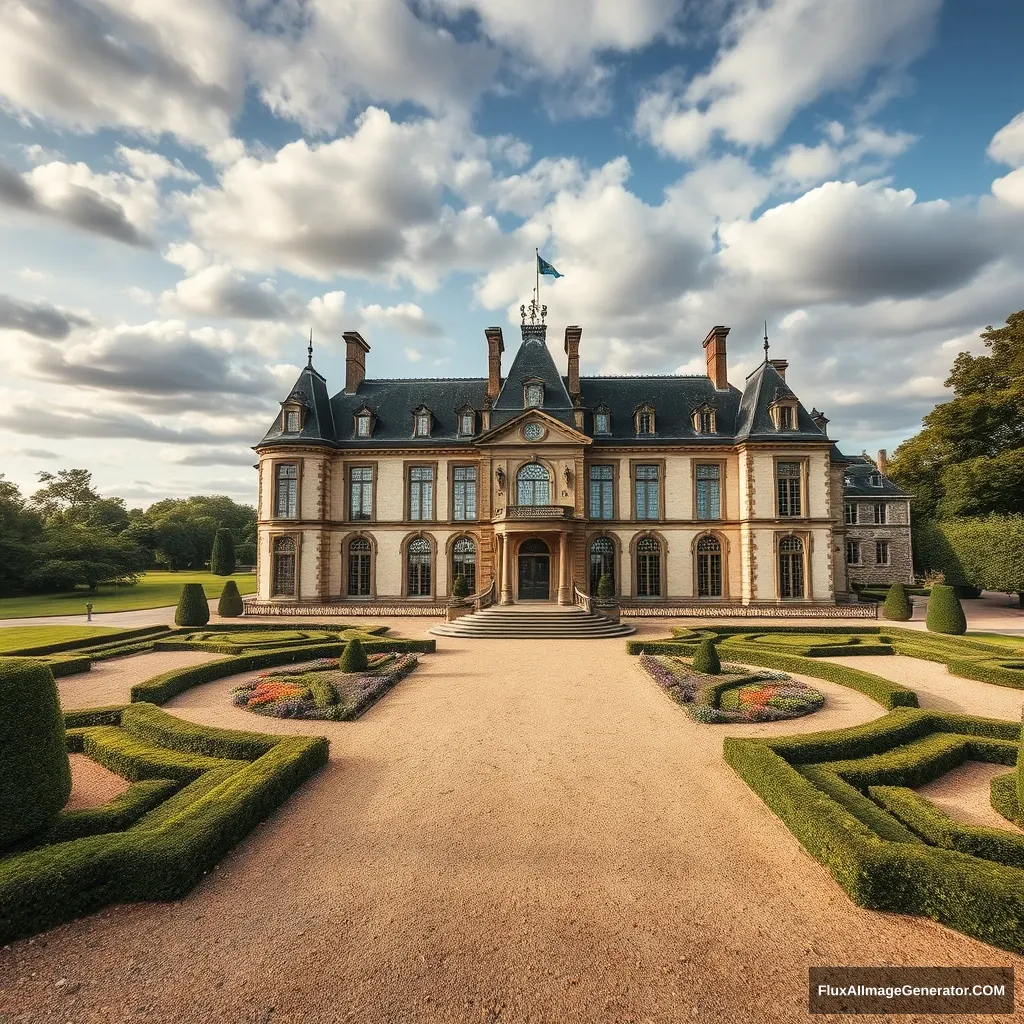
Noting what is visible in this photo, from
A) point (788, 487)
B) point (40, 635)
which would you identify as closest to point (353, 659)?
point (40, 635)

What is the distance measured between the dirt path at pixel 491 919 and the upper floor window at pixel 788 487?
2585cm

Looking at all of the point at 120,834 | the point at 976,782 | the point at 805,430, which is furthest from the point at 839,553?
the point at 120,834

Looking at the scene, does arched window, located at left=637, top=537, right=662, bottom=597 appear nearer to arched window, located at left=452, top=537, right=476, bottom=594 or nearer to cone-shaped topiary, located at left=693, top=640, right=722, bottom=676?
arched window, located at left=452, top=537, right=476, bottom=594

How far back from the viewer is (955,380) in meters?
43.2

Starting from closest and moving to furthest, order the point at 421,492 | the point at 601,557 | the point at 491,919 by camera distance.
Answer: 1. the point at 491,919
2. the point at 601,557
3. the point at 421,492

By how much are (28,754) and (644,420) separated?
3259cm

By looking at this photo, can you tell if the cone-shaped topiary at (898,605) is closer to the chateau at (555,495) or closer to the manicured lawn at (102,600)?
the chateau at (555,495)

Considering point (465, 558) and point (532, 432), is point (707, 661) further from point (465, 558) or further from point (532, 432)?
point (465, 558)

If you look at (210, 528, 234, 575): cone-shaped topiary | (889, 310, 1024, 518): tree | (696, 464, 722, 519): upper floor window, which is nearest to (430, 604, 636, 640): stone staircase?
(696, 464, 722, 519): upper floor window

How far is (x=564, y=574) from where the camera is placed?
2998 cm

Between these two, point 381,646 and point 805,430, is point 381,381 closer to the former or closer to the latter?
point 381,646

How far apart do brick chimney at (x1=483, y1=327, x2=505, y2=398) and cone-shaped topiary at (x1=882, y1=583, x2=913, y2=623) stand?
25500 mm

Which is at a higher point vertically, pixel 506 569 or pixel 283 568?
pixel 506 569

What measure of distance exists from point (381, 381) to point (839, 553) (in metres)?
33.6
